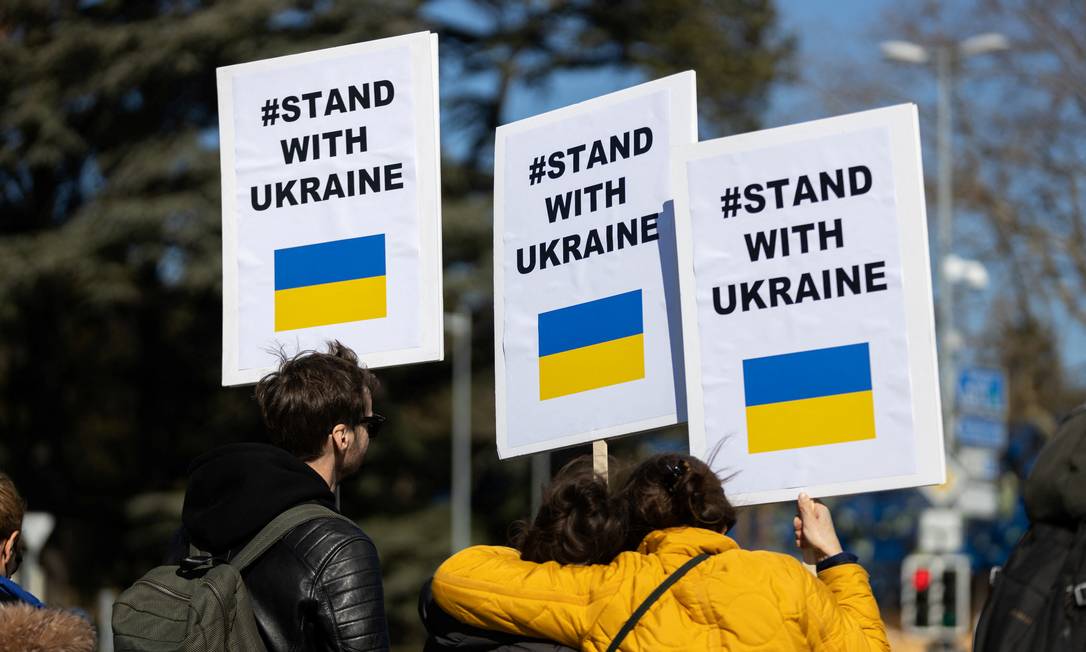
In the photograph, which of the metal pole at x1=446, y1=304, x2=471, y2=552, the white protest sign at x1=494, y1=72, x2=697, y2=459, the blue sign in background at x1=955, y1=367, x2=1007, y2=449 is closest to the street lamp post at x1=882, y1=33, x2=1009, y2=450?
the blue sign in background at x1=955, y1=367, x2=1007, y2=449

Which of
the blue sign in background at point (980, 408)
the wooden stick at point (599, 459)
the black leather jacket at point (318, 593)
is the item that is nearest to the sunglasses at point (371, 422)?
the black leather jacket at point (318, 593)

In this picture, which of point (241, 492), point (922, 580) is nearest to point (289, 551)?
point (241, 492)

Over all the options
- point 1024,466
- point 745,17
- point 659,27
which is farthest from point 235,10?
point 1024,466

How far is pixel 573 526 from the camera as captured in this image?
3459mm

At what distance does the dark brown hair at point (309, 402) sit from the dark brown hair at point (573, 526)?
0.47 metres

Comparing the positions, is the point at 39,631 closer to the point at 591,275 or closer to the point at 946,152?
the point at 591,275

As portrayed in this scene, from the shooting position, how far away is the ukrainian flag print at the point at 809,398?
13.2 feet

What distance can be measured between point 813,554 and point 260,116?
2.06m

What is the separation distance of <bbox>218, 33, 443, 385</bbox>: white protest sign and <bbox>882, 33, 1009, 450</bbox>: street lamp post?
1848cm

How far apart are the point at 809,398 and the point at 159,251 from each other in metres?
17.3

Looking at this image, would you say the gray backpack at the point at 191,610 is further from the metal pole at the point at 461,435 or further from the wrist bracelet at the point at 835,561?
the metal pole at the point at 461,435

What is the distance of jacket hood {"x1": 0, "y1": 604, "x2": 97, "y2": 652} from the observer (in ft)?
9.89

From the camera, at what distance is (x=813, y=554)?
3895 mm

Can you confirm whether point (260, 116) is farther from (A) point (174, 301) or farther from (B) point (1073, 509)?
(A) point (174, 301)
